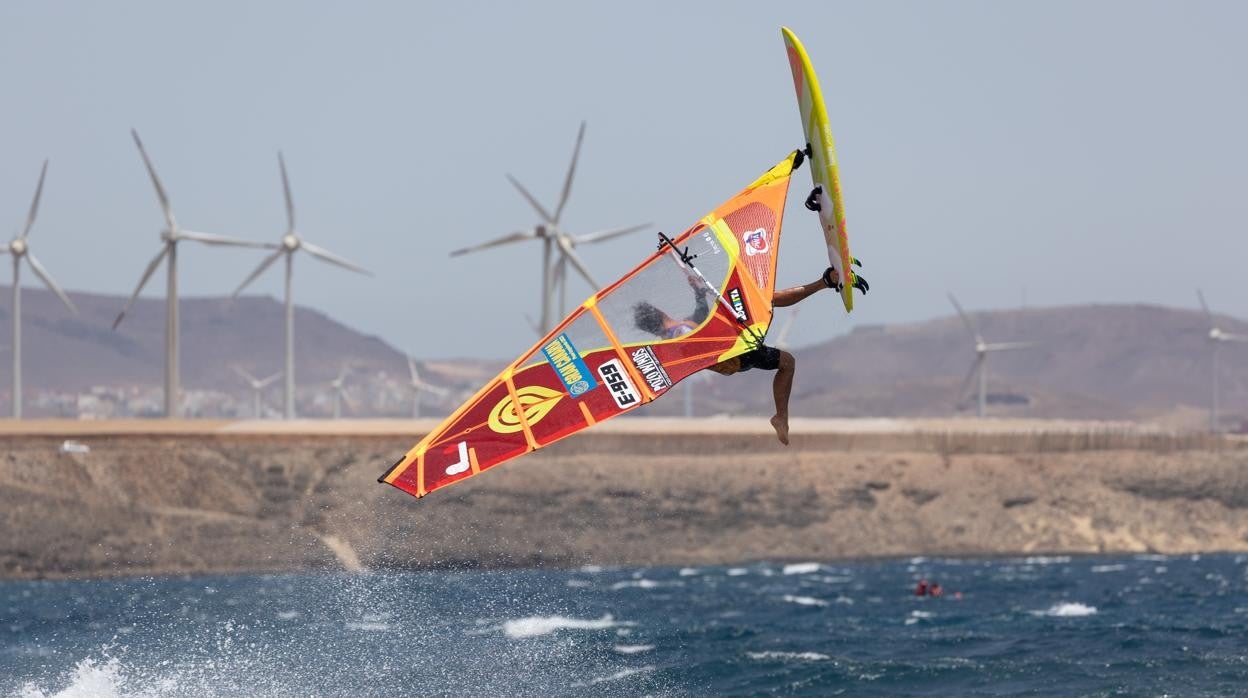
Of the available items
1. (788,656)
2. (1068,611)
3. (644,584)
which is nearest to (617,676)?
(788,656)

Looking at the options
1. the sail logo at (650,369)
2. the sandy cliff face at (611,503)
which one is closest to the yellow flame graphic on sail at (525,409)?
the sail logo at (650,369)

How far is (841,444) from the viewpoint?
10819 centimetres

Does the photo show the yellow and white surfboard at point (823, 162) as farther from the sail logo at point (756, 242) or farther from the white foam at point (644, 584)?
the white foam at point (644, 584)

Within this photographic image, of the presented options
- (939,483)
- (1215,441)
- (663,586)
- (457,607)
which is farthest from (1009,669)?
(1215,441)

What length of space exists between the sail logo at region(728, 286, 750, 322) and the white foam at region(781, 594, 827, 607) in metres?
45.7

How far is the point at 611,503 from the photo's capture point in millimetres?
100812

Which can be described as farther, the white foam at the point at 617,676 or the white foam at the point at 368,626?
the white foam at the point at 368,626

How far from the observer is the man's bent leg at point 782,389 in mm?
23391

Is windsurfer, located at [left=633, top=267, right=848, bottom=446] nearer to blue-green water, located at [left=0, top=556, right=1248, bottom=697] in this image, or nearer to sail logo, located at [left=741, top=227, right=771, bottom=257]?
sail logo, located at [left=741, top=227, right=771, bottom=257]

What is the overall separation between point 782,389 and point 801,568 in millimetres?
73926

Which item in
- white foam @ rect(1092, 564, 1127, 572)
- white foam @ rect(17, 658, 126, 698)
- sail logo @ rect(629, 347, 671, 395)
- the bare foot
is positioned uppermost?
sail logo @ rect(629, 347, 671, 395)

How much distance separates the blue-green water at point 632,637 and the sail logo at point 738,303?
Result: 16.7 metres

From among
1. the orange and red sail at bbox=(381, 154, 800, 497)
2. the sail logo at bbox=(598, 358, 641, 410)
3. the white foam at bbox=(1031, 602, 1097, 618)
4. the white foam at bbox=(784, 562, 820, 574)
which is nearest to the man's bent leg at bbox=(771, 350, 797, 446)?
the orange and red sail at bbox=(381, 154, 800, 497)

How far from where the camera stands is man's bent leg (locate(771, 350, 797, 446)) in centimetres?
2339
